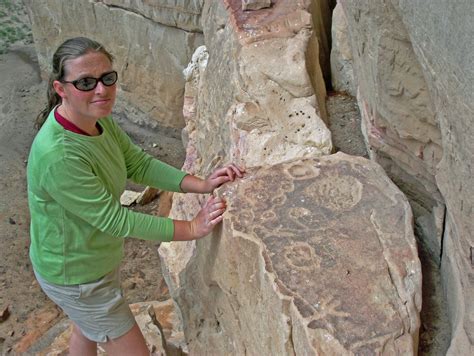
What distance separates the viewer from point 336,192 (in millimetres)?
1796

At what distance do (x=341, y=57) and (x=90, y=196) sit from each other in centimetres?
130

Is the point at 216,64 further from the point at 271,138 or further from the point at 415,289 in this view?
the point at 415,289

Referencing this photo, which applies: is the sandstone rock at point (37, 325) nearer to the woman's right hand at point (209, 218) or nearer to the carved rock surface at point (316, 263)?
the carved rock surface at point (316, 263)

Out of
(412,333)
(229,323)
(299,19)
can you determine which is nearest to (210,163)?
(299,19)

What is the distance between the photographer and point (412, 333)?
1.47m

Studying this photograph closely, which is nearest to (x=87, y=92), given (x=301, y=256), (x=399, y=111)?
(x=301, y=256)

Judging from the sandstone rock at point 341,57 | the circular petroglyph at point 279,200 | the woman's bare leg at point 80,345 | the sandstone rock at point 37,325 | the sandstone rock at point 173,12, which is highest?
the sandstone rock at point 341,57

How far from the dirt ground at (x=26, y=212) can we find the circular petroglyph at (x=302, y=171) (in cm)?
35

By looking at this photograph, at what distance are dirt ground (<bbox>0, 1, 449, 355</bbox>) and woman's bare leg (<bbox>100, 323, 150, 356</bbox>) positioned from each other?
900mm

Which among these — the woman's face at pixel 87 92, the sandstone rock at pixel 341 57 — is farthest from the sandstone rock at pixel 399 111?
the woman's face at pixel 87 92

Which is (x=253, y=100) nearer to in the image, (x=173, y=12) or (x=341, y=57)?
(x=341, y=57)

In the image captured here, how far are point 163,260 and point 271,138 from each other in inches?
31.8

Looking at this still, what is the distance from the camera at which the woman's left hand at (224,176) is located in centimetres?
189

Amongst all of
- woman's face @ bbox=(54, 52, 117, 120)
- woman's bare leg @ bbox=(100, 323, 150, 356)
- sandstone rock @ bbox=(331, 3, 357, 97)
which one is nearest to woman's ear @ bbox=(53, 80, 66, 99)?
woman's face @ bbox=(54, 52, 117, 120)
